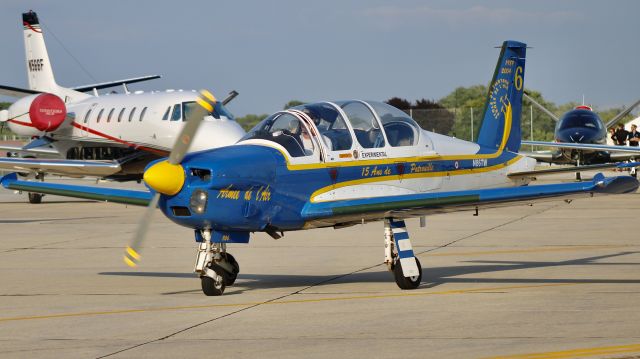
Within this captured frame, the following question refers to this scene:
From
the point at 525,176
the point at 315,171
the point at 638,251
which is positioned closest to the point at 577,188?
the point at 315,171

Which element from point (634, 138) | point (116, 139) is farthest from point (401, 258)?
point (634, 138)

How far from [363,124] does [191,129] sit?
260 centimetres

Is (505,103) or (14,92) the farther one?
(14,92)

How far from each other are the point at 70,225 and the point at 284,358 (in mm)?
16918

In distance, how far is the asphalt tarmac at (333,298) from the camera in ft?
27.0

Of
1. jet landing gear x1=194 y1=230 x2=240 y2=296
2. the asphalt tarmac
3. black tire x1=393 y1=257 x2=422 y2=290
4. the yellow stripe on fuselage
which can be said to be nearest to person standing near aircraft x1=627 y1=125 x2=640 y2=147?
the asphalt tarmac

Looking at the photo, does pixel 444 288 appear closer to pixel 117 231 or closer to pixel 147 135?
pixel 117 231

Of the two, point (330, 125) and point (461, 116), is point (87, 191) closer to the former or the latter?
point (330, 125)

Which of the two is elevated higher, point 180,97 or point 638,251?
point 180,97

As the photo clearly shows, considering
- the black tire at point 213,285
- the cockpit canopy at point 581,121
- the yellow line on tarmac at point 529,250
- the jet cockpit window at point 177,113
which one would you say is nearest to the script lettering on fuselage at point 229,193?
the black tire at point 213,285

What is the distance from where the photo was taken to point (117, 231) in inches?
863

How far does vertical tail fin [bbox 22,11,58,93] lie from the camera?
39.6 metres

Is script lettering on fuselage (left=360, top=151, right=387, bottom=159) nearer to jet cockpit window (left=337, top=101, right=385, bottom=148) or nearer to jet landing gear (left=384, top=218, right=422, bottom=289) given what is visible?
jet cockpit window (left=337, top=101, right=385, bottom=148)

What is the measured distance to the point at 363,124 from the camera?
12.7 metres
